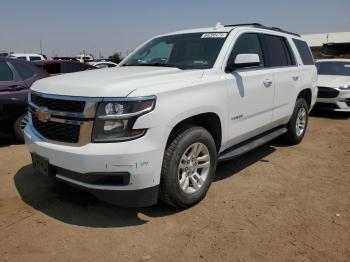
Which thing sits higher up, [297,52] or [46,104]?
[297,52]

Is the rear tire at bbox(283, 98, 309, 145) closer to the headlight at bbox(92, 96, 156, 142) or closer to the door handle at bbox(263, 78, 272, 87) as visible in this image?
the door handle at bbox(263, 78, 272, 87)

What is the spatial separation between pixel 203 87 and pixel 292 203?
161 centimetres

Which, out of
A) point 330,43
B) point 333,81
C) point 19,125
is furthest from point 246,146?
point 330,43

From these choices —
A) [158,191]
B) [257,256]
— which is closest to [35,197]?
[158,191]

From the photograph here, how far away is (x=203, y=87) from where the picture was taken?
12.2 ft

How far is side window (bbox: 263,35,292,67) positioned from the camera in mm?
5250

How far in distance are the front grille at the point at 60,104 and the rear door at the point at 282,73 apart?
300cm

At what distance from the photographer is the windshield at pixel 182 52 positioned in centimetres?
426

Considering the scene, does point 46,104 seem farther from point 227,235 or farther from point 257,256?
point 257,256

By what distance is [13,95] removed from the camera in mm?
6051

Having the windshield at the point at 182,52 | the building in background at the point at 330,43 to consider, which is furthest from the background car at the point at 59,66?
the building in background at the point at 330,43

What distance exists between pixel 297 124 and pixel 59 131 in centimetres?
437

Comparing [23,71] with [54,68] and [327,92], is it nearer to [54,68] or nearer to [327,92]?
[54,68]

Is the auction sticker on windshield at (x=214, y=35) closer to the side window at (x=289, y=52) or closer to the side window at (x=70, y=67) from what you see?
the side window at (x=289, y=52)
